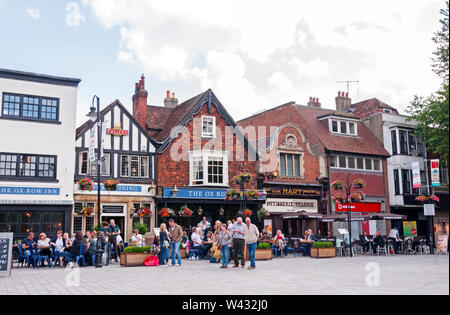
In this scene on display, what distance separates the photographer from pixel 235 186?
31.2 meters

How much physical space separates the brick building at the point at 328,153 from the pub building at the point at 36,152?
13.3 meters

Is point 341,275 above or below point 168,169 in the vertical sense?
below

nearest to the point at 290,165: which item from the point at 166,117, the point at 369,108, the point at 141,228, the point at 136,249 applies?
the point at 166,117

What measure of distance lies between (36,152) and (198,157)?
9.56 m

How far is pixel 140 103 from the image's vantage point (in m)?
31.6

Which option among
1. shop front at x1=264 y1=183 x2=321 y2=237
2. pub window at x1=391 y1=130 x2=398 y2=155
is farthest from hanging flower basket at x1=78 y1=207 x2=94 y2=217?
pub window at x1=391 y1=130 x2=398 y2=155

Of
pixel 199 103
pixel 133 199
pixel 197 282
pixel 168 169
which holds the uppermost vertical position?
pixel 199 103

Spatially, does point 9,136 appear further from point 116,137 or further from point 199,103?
point 199,103

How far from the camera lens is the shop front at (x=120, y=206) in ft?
86.8

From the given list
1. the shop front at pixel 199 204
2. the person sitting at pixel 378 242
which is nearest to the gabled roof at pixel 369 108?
the shop front at pixel 199 204

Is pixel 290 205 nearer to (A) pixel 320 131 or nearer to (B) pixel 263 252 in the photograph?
(A) pixel 320 131

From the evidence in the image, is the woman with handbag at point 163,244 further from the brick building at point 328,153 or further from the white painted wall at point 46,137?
the brick building at point 328,153
